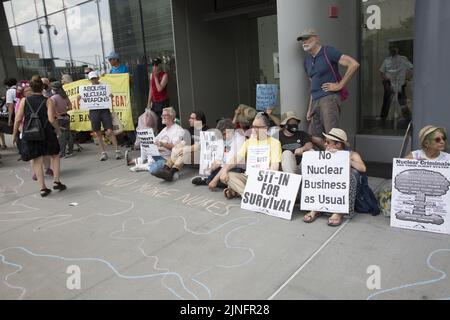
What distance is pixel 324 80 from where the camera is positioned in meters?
5.11

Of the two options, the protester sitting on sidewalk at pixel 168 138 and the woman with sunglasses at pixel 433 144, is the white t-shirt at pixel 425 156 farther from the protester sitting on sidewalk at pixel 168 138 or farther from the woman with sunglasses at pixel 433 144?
the protester sitting on sidewalk at pixel 168 138

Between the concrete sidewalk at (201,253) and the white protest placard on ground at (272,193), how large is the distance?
13 centimetres

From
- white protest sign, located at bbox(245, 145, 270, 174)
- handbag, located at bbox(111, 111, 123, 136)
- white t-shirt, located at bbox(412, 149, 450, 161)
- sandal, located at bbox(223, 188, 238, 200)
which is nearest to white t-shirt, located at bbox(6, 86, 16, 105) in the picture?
handbag, located at bbox(111, 111, 123, 136)

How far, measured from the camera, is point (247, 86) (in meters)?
9.67

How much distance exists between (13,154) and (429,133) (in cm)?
870

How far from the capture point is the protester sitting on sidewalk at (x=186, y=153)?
243 inches

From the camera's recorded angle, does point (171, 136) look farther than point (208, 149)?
Yes

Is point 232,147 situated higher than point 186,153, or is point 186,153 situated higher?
point 232,147

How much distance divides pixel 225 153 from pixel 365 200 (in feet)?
6.60

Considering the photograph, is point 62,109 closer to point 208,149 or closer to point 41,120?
point 41,120

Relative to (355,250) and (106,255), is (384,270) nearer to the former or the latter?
(355,250)

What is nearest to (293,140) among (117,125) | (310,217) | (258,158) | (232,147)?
(258,158)
